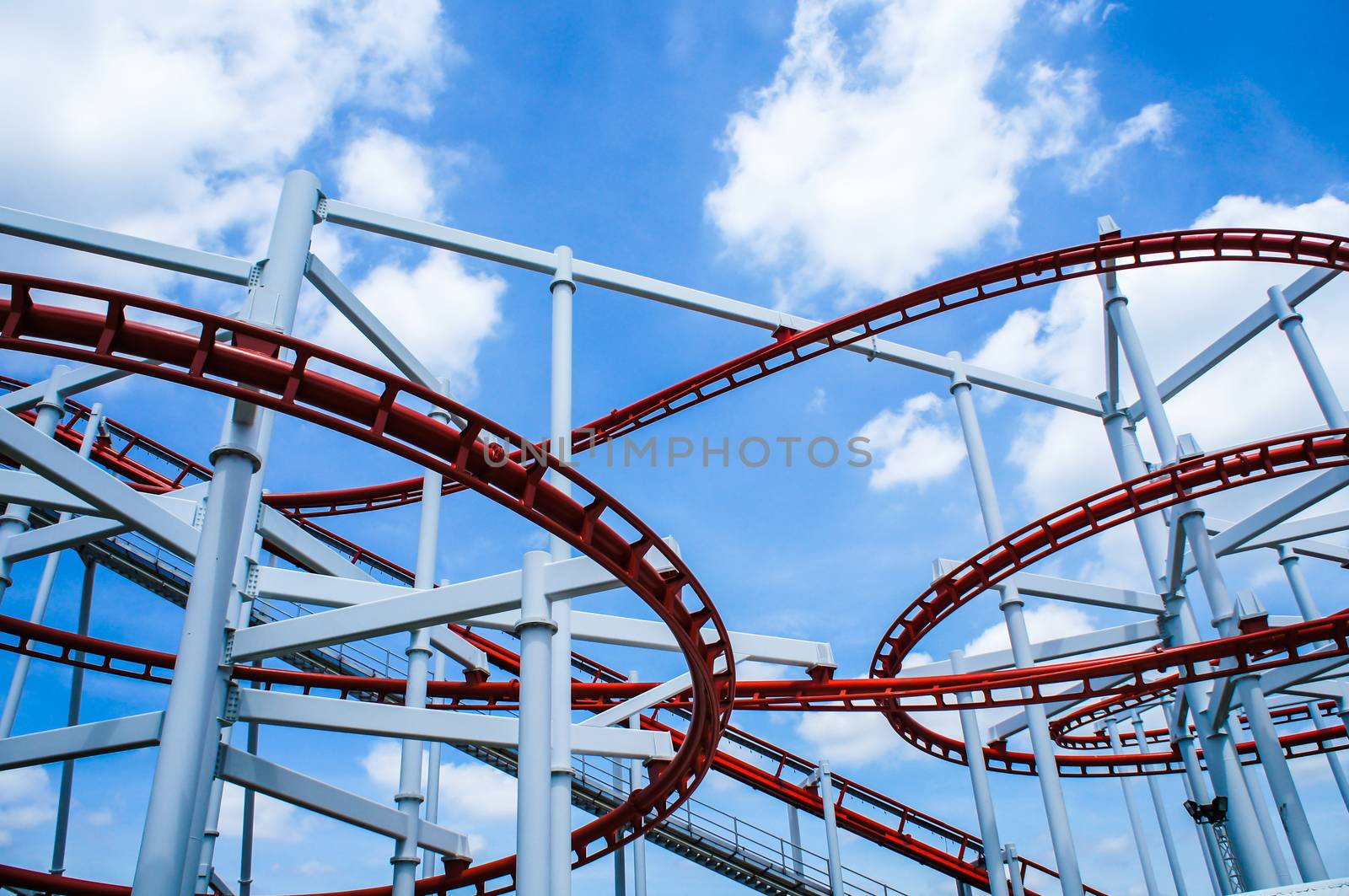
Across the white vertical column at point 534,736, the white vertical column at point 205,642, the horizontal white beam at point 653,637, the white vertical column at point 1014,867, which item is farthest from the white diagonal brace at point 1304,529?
the white vertical column at point 205,642

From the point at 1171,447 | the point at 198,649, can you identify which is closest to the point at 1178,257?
the point at 1171,447

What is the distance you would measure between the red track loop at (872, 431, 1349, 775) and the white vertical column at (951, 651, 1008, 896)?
69 cm

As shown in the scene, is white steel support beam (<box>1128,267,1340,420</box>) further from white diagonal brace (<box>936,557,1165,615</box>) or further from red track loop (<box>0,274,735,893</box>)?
red track loop (<box>0,274,735,893</box>)

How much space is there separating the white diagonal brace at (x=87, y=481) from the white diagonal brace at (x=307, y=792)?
1.68 m

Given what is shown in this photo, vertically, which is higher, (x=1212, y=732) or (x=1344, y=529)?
(x=1344, y=529)

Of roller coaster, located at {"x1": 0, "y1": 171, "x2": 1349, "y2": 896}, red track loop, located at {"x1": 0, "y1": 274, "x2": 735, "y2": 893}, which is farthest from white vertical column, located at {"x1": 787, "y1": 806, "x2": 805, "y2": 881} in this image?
red track loop, located at {"x1": 0, "y1": 274, "x2": 735, "y2": 893}

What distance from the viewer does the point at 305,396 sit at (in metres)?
5.89

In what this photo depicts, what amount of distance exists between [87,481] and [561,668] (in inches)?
127

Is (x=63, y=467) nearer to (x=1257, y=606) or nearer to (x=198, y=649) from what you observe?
(x=198, y=649)

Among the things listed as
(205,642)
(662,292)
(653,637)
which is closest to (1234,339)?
(662,292)

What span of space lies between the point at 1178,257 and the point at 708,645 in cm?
834

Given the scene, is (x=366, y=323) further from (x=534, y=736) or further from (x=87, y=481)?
(x=534, y=736)

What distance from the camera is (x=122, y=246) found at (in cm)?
705

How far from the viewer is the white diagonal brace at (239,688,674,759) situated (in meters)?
6.55
